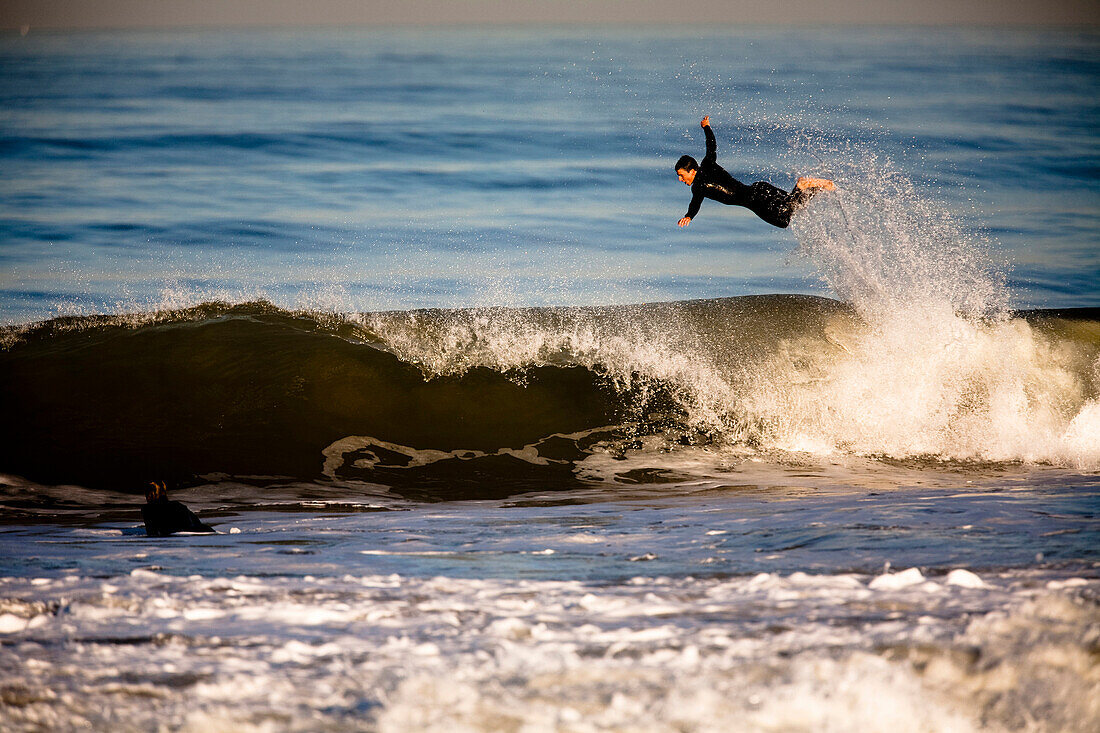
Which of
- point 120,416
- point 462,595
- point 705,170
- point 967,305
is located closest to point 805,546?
point 462,595

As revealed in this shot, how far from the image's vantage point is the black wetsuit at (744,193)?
354 inches

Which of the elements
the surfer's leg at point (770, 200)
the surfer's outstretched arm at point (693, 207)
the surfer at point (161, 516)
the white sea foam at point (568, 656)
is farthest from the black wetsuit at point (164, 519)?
the surfer's leg at point (770, 200)

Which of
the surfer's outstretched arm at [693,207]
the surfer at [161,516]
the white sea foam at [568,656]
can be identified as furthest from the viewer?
the surfer's outstretched arm at [693,207]

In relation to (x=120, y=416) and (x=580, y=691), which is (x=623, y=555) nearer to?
(x=580, y=691)

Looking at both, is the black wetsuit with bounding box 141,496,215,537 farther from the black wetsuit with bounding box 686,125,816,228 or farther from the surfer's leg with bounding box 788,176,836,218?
the surfer's leg with bounding box 788,176,836,218

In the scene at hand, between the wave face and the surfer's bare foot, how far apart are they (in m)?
2.34

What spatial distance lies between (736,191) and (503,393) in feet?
10.8

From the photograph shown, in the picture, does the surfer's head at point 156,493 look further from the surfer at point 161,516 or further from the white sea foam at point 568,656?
the white sea foam at point 568,656

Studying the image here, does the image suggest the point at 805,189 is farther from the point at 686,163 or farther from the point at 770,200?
the point at 686,163

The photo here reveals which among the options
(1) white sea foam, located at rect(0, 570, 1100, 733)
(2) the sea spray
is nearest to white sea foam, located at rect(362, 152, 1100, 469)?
(2) the sea spray

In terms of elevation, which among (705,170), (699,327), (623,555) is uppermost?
(705,170)

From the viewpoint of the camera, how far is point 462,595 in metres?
4.07

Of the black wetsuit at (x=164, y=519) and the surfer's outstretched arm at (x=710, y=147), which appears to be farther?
the surfer's outstretched arm at (x=710, y=147)

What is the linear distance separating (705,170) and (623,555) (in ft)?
17.0
